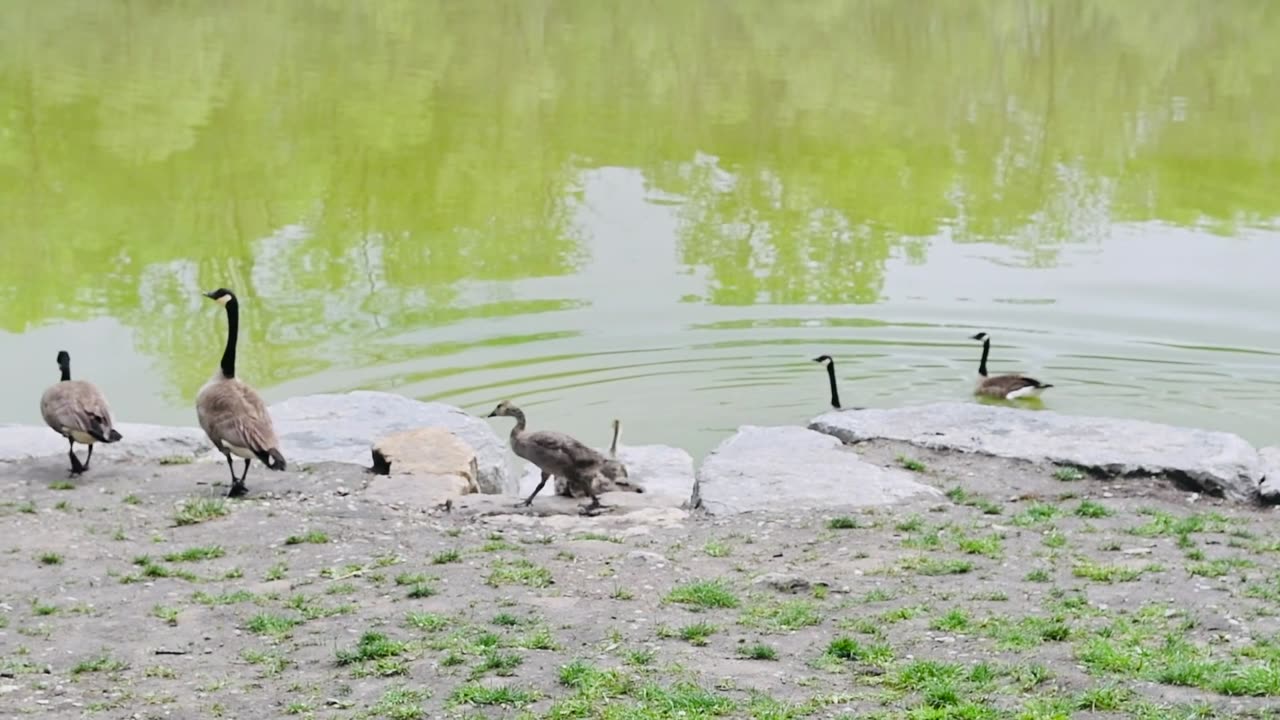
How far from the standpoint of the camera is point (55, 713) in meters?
7.43

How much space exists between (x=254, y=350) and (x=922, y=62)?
35.5 metres

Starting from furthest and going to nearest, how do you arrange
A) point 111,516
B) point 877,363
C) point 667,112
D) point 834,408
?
point 667,112 → point 877,363 → point 834,408 → point 111,516

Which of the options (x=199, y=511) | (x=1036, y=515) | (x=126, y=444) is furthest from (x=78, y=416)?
(x=1036, y=515)

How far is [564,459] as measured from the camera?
1231 cm

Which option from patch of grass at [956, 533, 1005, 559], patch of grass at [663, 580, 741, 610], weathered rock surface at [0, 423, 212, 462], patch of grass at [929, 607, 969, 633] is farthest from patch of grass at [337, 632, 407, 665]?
weathered rock surface at [0, 423, 212, 462]

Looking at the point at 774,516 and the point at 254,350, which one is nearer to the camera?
the point at 774,516

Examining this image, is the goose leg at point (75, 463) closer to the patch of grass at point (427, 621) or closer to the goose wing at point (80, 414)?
the goose wing at point (80, 414)

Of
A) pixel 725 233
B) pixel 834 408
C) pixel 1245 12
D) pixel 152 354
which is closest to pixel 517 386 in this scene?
pixel 834 408

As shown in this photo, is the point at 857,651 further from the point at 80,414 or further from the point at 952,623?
the point at 80,414

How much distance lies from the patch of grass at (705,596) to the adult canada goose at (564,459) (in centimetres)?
302

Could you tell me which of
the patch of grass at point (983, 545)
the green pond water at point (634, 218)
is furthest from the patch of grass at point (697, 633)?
the green pond water at point (634, 218)

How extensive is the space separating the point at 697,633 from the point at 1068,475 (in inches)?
227

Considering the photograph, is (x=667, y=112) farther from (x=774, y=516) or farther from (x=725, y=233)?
(x=774, y=516)

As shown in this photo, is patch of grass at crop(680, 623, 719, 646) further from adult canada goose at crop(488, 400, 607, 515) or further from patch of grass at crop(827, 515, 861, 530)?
adult canada goose at crop(488, 400, 607, 515)
